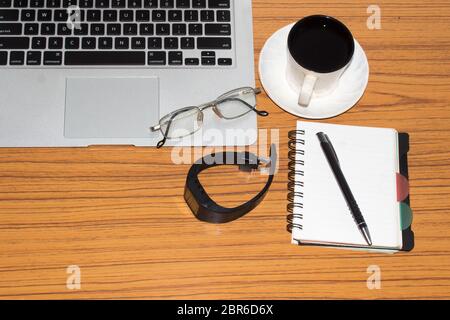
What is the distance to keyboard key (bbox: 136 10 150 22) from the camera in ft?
3.43

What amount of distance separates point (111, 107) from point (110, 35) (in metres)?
0.12

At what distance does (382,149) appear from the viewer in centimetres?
103

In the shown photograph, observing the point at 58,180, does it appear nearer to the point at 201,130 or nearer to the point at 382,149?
the point at 201,130

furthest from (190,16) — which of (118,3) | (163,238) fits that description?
(163,238)

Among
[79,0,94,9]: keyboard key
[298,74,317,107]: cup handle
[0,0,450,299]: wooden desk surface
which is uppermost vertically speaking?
[79,0,94,9]: keyboard key

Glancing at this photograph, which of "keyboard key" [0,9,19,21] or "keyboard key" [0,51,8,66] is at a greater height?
"keyboard key" [0,9,19,21]

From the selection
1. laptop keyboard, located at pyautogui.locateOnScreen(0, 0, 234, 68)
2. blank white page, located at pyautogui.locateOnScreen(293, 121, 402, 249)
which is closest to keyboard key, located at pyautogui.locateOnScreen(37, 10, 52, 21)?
laptop keyboard, located at pyautogui.locateOnScreen(0, 0, 234, 68)

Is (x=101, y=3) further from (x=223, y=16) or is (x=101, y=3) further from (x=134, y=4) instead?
(x=223, y=16)

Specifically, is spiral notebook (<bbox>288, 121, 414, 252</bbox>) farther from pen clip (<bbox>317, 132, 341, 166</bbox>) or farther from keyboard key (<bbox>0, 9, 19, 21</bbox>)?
keyboard key (<bbox>0, 9, 19, 21</bbox>)

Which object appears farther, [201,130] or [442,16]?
[442,16]

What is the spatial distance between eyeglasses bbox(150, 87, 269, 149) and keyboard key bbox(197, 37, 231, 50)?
80mm

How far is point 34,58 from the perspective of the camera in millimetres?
1023
